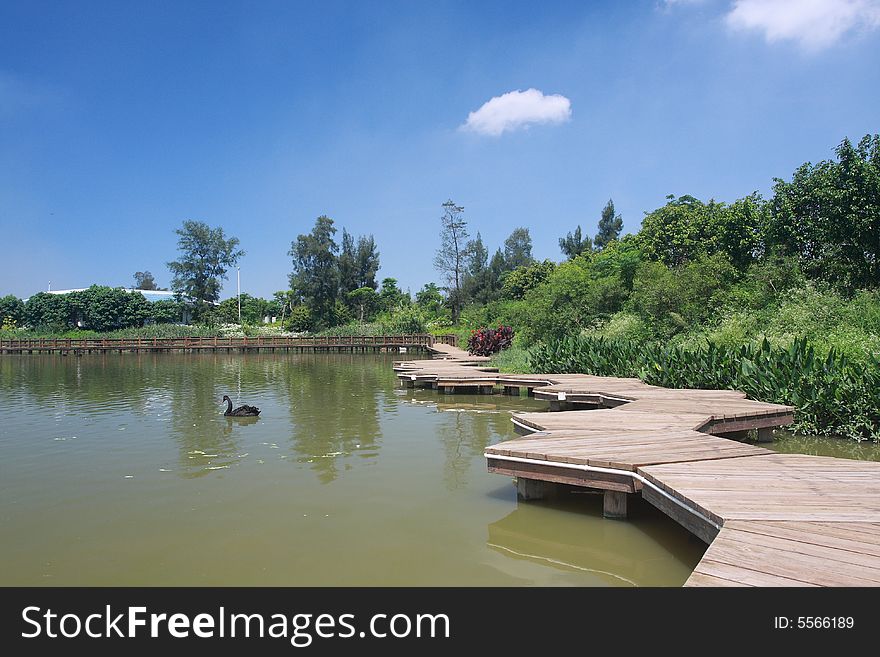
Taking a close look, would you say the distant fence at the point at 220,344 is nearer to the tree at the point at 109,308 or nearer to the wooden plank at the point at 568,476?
the tree at the point at 109,308

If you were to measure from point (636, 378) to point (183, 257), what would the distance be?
5357cm

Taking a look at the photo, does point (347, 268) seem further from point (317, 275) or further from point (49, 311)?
point (49, 311)

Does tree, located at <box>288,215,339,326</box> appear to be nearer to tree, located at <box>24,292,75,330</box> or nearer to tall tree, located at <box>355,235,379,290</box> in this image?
tall tree, located at <box>355,235,379,290</box>

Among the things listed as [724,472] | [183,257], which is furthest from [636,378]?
[183,257]

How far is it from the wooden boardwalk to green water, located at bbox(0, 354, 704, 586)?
0.46 metres

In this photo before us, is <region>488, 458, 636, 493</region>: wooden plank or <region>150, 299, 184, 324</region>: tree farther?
<region>150, 299, 184, 324</region>: tree

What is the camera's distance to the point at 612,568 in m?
4.60

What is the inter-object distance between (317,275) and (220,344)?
54.1 ft

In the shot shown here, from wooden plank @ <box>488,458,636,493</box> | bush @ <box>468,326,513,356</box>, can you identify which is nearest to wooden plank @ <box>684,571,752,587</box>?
wooden plank @ <box>488,458,636,493</box>

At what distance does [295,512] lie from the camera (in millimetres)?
6004

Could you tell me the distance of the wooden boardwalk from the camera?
3.43m

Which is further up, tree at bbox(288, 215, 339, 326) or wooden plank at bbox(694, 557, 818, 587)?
tree at bbox(288, 215, 339, 326)

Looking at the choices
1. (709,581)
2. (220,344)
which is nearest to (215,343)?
(220,344)
